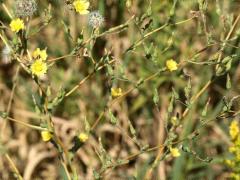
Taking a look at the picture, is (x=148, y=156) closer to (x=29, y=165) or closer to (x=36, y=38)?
(x=29, y=165)

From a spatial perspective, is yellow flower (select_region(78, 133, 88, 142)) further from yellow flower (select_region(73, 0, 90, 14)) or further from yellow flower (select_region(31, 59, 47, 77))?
yellow flower (select_region(73, 0, 90, 14))

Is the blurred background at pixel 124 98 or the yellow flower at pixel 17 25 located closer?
the yellow flower at pixel 17 25

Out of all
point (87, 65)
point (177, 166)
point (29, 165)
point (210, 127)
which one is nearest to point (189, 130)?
point (177, 166)

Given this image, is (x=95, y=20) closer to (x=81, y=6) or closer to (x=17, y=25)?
(x=81, y=6)

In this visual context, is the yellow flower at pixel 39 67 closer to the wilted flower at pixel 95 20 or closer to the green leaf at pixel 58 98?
the green leaf at pixel 58 98

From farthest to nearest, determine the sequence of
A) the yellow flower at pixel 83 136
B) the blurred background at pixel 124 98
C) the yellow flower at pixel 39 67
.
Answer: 1. the blurred background at pixel 124 98
2. the yellow flower at pixel 83 136
3. the yellow flower at pixel 39 67

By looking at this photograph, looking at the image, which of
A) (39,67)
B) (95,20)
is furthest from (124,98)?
(39,67)

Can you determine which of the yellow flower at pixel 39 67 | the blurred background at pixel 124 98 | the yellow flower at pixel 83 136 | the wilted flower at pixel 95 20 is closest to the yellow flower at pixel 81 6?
the wilted flower at pixel 95 20
